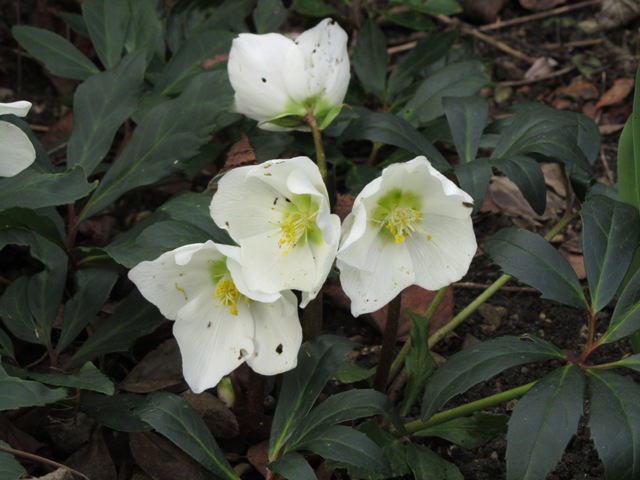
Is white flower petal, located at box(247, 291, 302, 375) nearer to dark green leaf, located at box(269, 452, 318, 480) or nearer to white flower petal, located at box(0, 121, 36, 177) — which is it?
dark green leaf, located at box(269, 452, 318, 480)

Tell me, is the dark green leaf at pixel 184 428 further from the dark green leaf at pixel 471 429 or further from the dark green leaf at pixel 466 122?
the dark green leaf at pixel 466 122

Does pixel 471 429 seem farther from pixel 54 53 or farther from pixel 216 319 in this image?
pixel 54 53

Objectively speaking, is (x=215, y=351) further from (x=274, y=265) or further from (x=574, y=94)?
(x=574, y=94)

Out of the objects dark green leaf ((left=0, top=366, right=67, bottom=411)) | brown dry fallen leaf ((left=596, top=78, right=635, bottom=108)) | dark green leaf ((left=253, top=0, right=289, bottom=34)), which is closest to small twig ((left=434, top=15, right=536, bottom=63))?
brown dry fallen leaf ((left=596, top=78, right=635, bottom=108))

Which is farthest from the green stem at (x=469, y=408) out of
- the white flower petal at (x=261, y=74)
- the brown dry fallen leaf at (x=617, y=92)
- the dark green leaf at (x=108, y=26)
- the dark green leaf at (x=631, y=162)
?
the brown dry fallen leaf at (x=617, y=92)

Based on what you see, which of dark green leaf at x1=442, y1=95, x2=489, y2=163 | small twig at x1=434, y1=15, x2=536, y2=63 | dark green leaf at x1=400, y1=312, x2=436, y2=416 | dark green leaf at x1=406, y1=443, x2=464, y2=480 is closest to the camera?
dark green leaf at x1=406, y1=443, x2=464, y2=480

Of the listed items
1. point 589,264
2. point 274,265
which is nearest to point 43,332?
point 274,265
